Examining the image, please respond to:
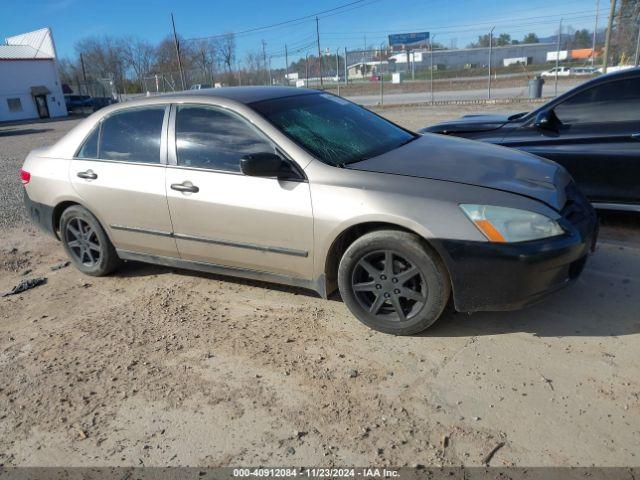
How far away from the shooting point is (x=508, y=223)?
9.84 ft

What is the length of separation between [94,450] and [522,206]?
267 centimetres

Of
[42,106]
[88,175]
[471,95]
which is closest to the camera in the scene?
[88,175]

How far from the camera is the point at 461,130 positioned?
5871mm

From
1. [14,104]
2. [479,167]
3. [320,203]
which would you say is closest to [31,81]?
[14,104]

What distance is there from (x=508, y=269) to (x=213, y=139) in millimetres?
2260

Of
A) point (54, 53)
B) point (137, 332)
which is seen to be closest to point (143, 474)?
point (137, 332)

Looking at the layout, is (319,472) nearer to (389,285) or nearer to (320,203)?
(389,285)

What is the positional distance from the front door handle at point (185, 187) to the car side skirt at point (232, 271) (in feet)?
1.94

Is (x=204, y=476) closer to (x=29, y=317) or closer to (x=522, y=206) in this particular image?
(x=522, y=206)

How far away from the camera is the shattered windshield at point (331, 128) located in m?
3.64

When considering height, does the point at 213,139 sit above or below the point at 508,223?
above

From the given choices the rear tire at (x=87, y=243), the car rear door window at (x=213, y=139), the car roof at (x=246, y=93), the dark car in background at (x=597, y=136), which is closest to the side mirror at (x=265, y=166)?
the car rear door window at (x=213, y=139)

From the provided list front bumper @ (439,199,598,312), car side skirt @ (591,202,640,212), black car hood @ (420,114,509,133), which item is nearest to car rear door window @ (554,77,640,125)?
black car hood @ (420,114,509,133)

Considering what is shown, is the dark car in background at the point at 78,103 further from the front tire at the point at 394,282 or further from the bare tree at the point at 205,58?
the front tire at the point at 394,282
